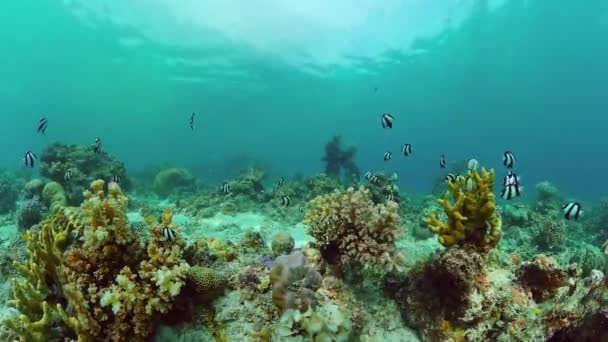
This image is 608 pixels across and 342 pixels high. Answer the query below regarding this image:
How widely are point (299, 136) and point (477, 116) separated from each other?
5905 cm

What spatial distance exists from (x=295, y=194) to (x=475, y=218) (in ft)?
34.5

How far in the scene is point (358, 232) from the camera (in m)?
5.15

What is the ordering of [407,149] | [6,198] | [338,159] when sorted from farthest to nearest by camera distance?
1. [338,159]
2. [6,198]
3. [407,149]

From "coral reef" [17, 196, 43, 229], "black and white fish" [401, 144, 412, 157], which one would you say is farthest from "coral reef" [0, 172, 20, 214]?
"black and white fish" [401, 144, 412, 157]

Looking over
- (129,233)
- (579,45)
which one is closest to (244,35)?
(129,233)

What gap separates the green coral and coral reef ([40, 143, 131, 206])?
11.2 m

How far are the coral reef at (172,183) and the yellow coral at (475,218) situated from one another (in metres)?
15.5

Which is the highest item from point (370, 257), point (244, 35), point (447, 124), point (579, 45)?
point (447, 124)

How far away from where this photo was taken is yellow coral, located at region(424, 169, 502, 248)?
476 cm

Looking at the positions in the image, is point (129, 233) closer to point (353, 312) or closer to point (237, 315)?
point (237, 315)

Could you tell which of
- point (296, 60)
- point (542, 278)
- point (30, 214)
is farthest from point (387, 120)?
point (296, 60)

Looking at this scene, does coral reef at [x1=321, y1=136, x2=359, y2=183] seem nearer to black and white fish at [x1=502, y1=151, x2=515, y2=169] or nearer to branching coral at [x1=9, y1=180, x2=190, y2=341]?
black and white fish at [x1=502, y1=151, x2=515, y2=169]

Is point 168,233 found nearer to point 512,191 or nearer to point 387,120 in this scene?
point 512,191

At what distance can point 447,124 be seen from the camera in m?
126
